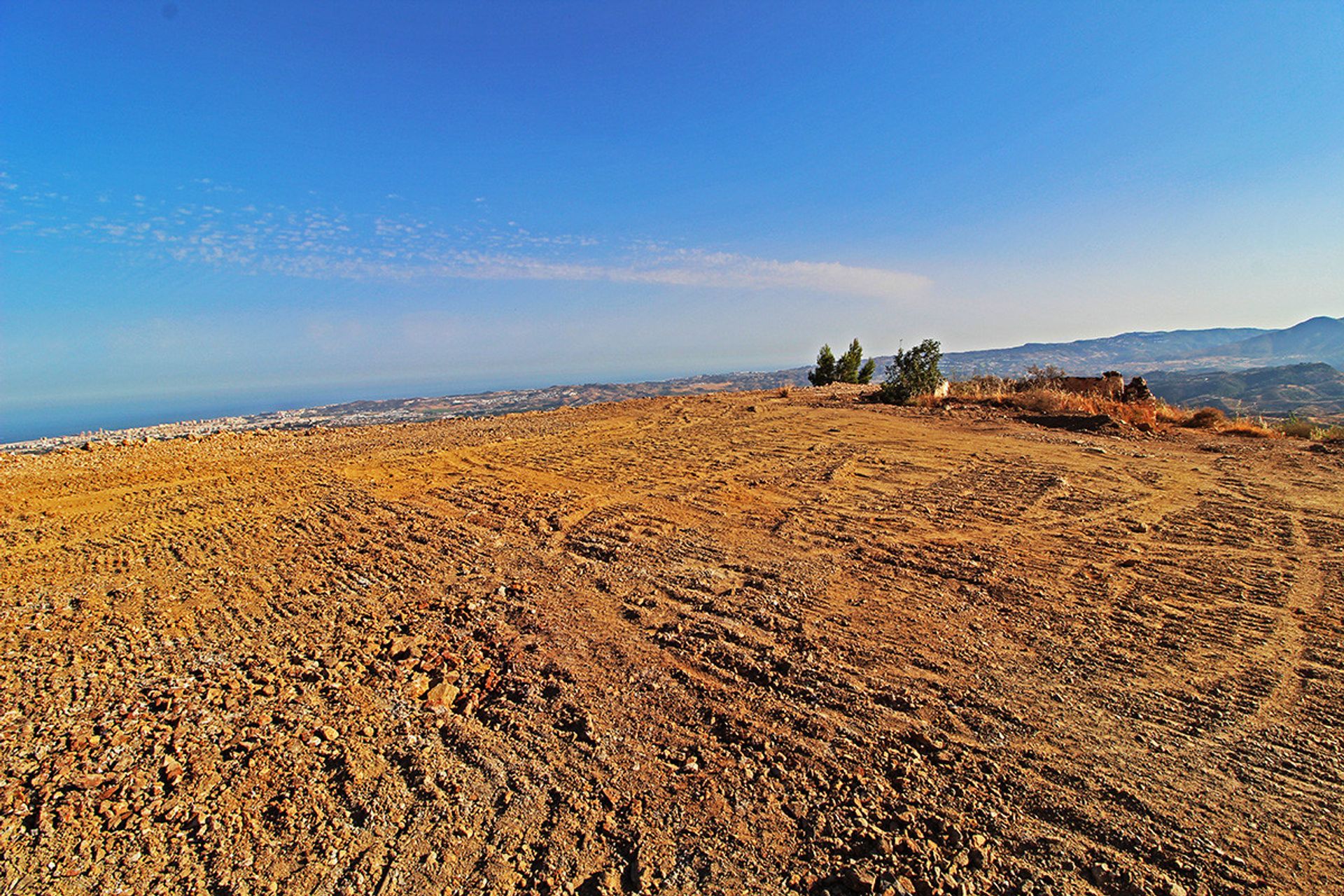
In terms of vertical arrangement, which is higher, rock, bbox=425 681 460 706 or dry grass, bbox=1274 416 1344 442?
dry grass, bbox=1274 416 1344 442

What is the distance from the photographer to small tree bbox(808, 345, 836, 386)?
30.0 metres

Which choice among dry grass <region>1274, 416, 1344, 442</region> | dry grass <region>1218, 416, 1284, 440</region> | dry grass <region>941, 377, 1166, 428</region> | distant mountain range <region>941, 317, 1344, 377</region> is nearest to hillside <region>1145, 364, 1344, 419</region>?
distant mountain range <region>941, 317, 1344, 377</region>

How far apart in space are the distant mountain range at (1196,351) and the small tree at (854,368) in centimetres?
8100

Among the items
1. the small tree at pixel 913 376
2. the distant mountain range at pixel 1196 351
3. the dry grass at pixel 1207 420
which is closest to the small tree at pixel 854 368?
the small tree at pixel 913 376

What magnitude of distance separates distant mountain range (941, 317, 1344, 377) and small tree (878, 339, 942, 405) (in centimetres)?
9124

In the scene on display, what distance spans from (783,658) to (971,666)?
4.06 ft

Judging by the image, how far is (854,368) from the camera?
29.7 metres

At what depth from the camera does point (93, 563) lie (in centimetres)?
543

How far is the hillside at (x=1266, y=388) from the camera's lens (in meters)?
50.2

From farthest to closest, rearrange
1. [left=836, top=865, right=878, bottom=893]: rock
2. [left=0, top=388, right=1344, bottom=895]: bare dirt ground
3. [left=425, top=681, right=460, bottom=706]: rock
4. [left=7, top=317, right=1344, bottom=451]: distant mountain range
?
[left=7, top=317, right=1344, bottom=451]: distant mountain range, [left=425, top=681, right=460, bottom=706]: rock, [left=0, top=388, right=1344, bottom=895]: bare dirt ground, [left=836, top=865, right=878, bottom=893]: rock

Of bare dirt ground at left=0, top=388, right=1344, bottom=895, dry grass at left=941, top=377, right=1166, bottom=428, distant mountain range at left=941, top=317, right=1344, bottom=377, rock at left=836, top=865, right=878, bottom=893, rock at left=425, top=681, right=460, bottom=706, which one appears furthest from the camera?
distant mountain range at left=941, top=317, right=1344, bottom=377

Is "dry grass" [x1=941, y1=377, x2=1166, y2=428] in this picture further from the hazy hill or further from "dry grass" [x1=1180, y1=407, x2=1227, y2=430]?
the hazy hill

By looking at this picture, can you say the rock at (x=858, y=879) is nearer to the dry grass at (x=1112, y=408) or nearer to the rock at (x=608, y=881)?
the rock at (x=608, y=881)

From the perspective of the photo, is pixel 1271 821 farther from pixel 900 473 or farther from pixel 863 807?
pixel 900 473
